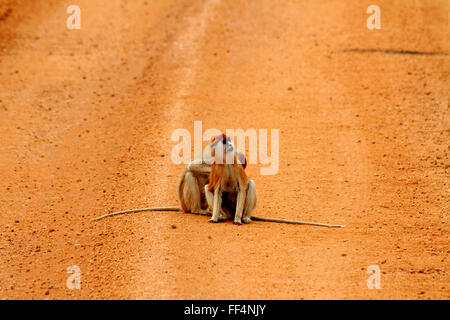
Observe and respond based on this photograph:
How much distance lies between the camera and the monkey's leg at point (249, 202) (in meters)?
12.0

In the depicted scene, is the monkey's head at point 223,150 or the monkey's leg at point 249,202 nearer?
the monkey's head at point 223,150

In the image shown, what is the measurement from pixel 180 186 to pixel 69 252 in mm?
2261

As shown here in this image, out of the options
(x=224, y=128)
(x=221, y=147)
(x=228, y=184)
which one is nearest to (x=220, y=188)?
(x=228, y=184)

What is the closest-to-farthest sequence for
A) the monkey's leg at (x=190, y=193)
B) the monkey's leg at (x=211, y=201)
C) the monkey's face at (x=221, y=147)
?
1. the monkey's face at (x=221, y=147)
2. the monkey's leg at (x=211, y=201)
3. the monkey's leg at (x=190, y=193)

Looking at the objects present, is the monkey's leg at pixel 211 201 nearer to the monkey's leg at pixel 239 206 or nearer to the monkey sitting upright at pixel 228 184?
the monkey sitting upright at pixel 228 184

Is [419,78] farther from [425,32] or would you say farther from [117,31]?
[117,31]

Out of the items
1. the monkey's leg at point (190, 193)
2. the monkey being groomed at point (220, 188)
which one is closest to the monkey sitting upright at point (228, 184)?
the monkey being groomed at point (220, 188)

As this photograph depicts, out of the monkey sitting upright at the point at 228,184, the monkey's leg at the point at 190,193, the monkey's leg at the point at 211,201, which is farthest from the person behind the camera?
the monkey's leg at the point at 190,193

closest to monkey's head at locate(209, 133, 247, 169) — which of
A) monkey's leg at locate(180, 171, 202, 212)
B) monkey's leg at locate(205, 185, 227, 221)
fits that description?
A: monkey's leg at locate(205, 185, 227, 221)

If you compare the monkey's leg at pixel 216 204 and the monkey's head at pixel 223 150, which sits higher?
the monkey's head at pixel 223 150

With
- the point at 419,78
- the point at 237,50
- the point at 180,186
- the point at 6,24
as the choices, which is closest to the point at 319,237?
the point at 180,186

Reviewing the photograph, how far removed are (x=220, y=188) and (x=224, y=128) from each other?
5.14m

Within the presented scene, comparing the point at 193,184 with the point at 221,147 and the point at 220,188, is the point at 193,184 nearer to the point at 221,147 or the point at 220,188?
the point at 220,188

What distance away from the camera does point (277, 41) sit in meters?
22.3
